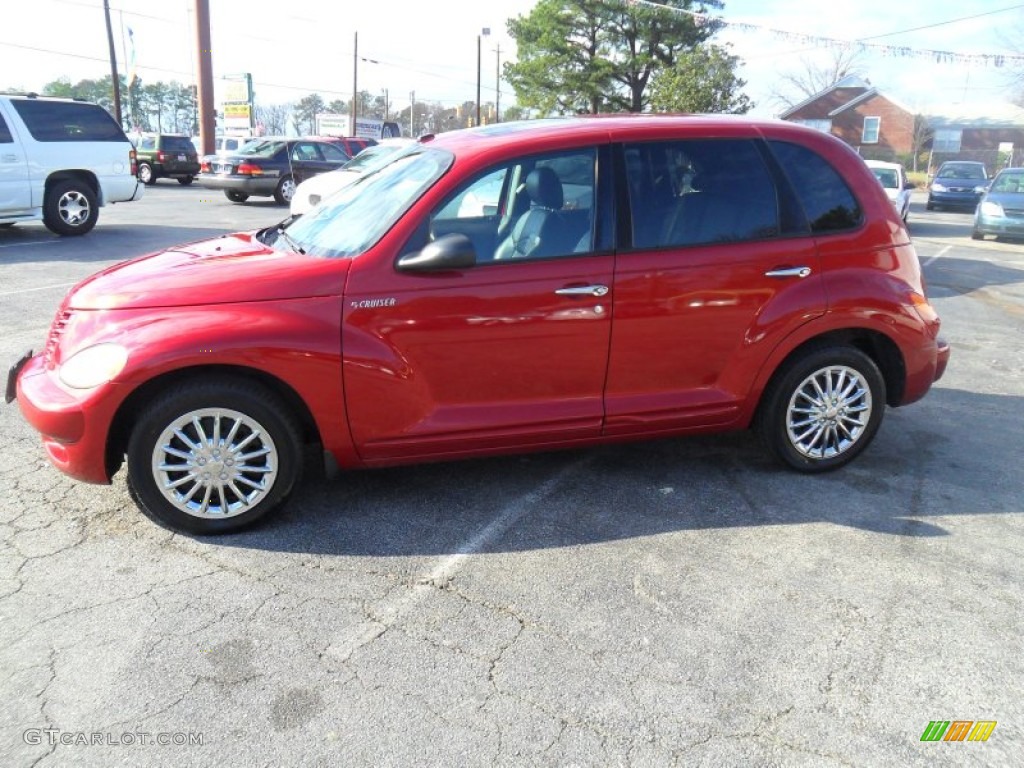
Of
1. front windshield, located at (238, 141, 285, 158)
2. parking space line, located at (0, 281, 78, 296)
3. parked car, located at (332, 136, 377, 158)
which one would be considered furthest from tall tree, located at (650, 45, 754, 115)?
parking space line, located at (0, 281, 78, 296)

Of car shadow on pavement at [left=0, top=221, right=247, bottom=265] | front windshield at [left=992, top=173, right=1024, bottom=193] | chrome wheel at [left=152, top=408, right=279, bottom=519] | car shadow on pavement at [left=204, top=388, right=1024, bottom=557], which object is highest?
front windshield at [left=992, top=173, right=1024, bottom=193]

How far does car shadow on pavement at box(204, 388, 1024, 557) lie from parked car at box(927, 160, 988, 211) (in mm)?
23638

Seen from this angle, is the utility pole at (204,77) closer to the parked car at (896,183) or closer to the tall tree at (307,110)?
the parked car at (896,183)

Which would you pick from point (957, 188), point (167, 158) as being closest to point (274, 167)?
point (167, 158)

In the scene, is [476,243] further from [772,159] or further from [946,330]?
[946,330]

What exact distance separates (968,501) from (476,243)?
2.83 meters

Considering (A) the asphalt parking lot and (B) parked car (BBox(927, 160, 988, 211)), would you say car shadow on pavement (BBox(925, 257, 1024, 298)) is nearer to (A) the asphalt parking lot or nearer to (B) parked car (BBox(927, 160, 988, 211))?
(A) the asphalt parking lot

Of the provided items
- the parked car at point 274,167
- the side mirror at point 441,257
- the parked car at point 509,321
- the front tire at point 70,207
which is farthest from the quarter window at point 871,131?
the side mirror at point 441,257

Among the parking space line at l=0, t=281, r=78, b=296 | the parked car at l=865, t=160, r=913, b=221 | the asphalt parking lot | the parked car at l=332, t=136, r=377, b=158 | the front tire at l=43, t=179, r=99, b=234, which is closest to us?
the asphalt parking lot

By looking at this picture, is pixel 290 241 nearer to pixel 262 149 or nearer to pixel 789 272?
pixel 789 272

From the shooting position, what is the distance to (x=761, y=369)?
412 centimetres

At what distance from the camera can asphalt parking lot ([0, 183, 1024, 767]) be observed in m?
2.47

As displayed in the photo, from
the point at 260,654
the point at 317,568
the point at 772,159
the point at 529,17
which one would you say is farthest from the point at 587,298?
the point at 529,17

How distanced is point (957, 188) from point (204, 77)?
29.9 m
